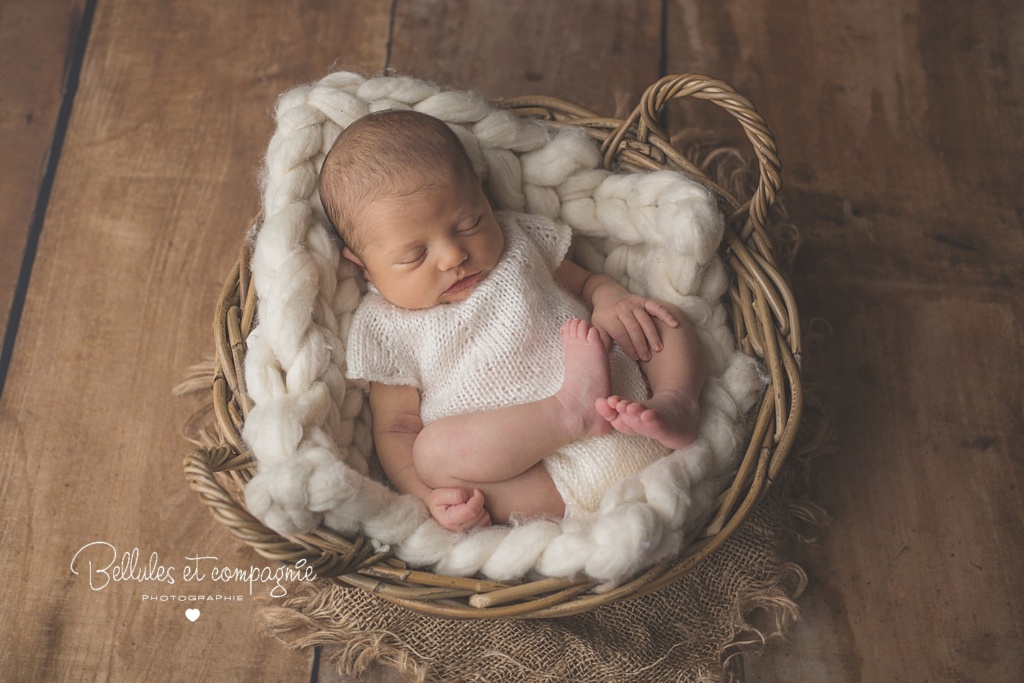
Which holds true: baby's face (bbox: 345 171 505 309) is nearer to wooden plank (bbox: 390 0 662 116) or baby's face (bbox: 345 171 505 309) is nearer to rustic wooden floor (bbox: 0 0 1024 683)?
rustic wooden floor (bbox: 0 0 1024 683)

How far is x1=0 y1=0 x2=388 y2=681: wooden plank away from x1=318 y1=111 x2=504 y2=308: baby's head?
19.9 inches

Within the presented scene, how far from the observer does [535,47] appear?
199 centimetres

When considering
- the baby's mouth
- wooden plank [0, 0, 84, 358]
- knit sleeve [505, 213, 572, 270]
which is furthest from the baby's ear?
wooden plank [0, 0, 84, 358]

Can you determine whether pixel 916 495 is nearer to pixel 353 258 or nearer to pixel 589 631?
pixel 589 631

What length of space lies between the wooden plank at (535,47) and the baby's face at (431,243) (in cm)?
66

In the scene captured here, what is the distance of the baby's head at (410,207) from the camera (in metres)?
1.30

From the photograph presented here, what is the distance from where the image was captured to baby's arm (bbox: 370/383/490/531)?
1.27 m

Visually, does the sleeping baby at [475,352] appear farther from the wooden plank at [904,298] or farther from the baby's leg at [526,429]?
the wooden plank at [904,298]

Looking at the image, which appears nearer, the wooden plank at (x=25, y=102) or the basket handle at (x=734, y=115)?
the basket handle at (x=734, y=115)

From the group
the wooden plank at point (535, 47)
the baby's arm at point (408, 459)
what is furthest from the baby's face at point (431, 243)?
the wooden plank at point (535, 47)

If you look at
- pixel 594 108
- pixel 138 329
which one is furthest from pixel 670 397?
pixel 138 329

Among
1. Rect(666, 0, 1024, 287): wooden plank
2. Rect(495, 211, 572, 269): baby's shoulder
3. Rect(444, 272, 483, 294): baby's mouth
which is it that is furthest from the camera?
Rect(666, 0, 1024, 287): wooden plank

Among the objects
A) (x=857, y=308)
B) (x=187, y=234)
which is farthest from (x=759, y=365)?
(x=187, y=234)

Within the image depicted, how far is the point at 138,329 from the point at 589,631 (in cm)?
100
